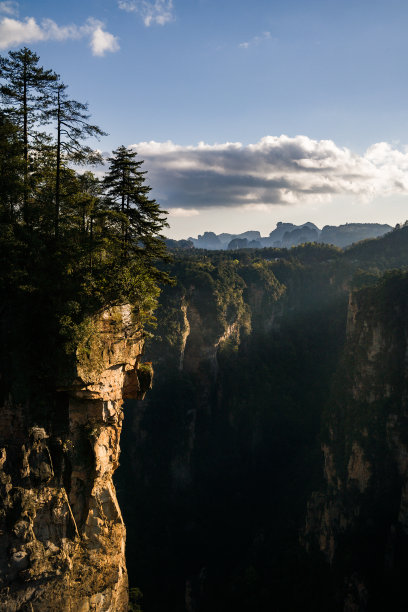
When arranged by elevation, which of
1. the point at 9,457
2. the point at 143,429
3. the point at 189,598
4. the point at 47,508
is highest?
the point at 9,457

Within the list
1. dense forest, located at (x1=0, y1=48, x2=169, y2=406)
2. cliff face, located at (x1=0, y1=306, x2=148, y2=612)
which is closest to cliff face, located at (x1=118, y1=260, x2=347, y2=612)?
cliff face, located at (x1=0, y1=306, x2=148, y2=612)

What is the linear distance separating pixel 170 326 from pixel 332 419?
29091 mm

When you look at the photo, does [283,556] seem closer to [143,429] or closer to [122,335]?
[143,429]

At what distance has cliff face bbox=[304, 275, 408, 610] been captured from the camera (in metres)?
35.1

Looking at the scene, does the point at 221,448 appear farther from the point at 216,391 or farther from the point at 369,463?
the point at 369,463

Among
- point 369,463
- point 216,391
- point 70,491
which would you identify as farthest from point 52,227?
point 216,391

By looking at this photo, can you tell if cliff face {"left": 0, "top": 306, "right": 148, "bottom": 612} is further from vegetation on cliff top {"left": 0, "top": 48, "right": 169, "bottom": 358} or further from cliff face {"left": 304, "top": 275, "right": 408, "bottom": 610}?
cliff face {"left": 304, "top": 275, "right": 408, "bottom": 610}

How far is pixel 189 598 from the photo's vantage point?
44250 mm

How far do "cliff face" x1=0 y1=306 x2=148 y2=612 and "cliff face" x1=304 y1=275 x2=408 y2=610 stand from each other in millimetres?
27274

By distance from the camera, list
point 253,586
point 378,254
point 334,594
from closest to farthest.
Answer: point 334,594
point 253,586
point 378,254

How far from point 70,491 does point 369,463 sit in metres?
34.7

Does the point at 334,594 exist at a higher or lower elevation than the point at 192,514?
higher

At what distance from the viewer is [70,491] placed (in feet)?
55.7

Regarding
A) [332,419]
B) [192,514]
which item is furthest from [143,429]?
[332,419]
